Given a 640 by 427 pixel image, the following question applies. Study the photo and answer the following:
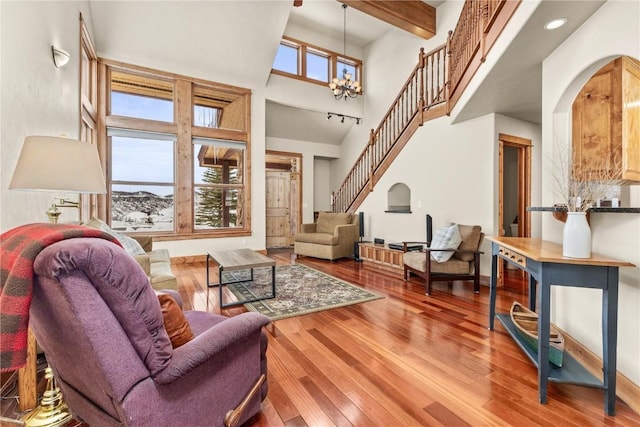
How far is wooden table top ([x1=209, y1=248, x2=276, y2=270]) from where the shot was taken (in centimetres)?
316

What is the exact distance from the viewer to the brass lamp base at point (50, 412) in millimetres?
1430

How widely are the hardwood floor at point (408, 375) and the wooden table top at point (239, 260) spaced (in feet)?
1.59

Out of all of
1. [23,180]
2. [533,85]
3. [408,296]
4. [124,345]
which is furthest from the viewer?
[408,296]

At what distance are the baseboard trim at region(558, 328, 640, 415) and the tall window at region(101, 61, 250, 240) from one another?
5.25 meters

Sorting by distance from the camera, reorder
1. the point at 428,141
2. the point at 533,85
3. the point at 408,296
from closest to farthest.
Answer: the point at 533,85 < the point at 408,296 < the point at 428,141

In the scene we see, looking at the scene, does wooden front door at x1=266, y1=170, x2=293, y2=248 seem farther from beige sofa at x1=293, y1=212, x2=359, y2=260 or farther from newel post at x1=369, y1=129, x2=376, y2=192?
newel post at x1=369, y1=129, x2=376, y2=192

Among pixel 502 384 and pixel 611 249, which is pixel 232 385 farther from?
pixel 611 249

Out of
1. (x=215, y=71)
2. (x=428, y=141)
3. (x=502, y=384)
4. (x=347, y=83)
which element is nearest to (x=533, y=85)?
(x=428, y=141)

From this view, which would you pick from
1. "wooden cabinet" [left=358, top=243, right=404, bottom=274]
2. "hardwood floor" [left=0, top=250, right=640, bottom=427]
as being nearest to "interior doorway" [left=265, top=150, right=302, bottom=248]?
"wooden cabinet" [left=358, top=243, right=404, bottom=274]

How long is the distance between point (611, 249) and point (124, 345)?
2694 mm

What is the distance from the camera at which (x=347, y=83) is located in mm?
5945

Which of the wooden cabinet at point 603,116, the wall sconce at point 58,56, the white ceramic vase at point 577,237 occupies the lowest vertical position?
the white ceramic vase at point 577,237

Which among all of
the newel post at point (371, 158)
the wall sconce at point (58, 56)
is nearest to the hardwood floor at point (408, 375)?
the wall sconce at point (58, 56)

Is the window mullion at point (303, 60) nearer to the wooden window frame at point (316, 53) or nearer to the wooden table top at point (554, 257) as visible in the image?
the wooden window frame at point (316, 53)
